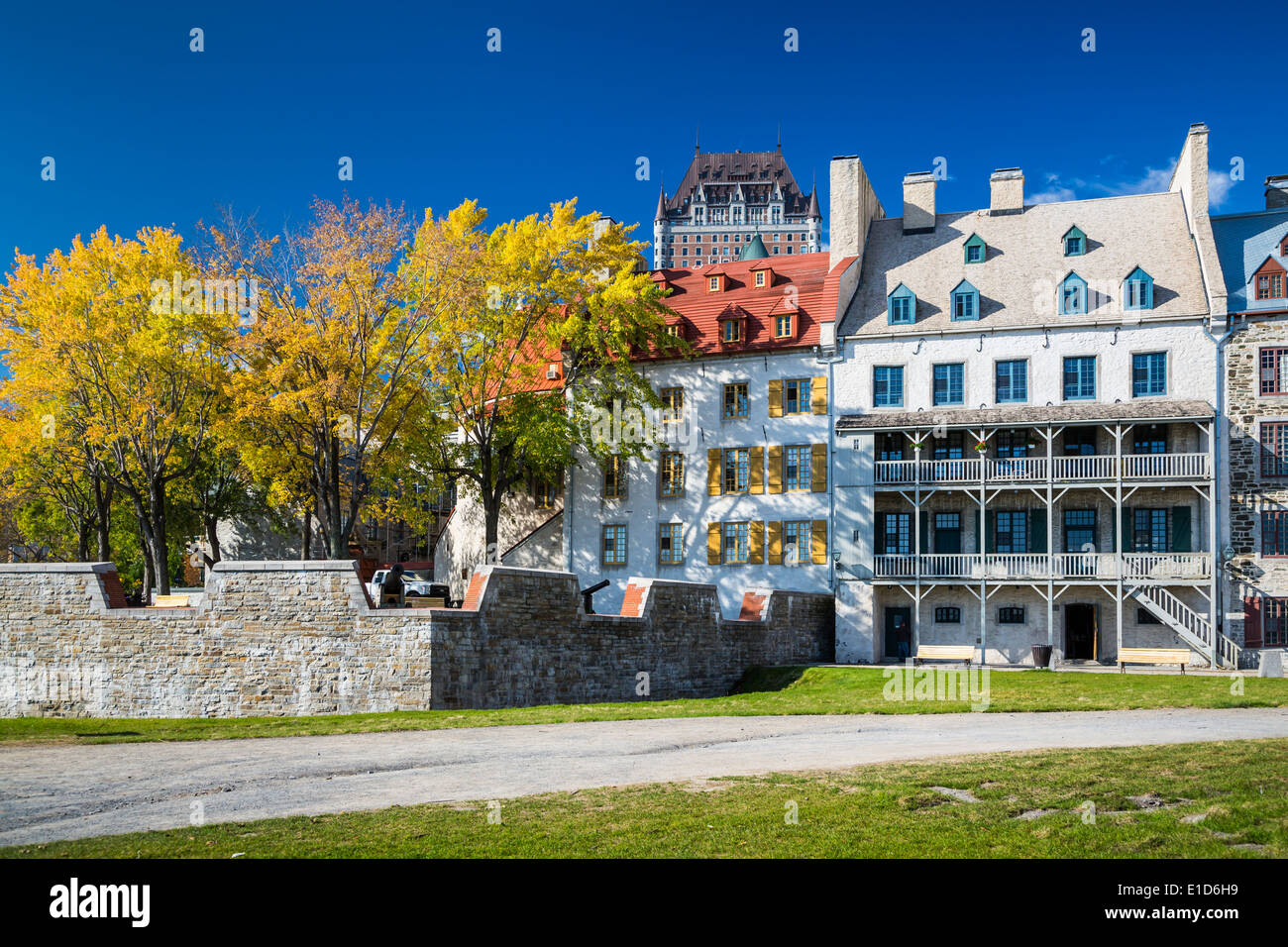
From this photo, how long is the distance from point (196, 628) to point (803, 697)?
1341 centimetres

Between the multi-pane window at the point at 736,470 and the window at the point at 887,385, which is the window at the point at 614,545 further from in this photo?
the window at the point at 887,385

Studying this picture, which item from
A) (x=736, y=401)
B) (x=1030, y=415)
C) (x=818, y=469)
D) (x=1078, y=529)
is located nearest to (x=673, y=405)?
(x=736, y=401)

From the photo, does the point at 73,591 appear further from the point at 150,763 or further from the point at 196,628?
the point at 150,763

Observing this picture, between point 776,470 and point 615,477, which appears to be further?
point 615,477

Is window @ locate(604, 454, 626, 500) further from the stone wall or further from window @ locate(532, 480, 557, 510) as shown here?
the stone wall

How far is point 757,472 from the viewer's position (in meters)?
40.7

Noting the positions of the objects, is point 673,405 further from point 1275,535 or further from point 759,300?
point 1275,535

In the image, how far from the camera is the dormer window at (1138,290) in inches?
1476

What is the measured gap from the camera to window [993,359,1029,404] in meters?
38.5

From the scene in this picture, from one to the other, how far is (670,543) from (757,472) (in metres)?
4.24

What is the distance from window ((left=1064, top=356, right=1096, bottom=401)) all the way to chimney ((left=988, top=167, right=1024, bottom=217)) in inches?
320

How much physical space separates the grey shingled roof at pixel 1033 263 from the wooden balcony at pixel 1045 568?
788 centimetres
